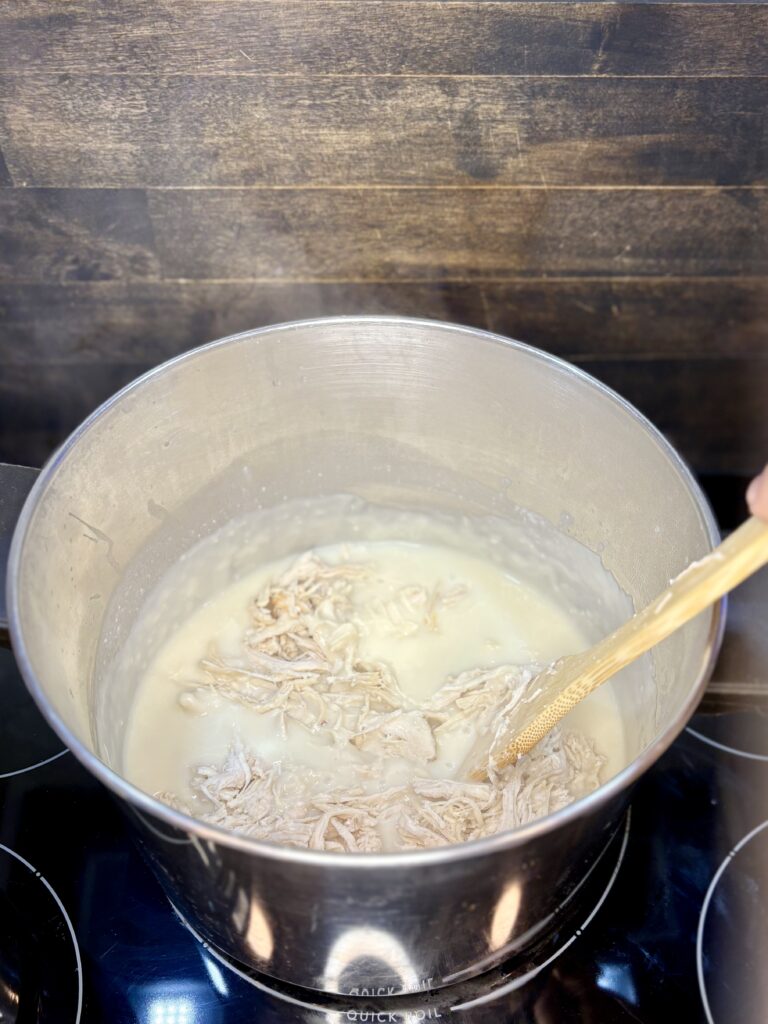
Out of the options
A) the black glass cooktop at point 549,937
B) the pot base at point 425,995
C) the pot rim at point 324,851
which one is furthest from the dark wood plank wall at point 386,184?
the pot base at point 425,995

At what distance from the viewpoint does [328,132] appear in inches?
44.1

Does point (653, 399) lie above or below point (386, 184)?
below

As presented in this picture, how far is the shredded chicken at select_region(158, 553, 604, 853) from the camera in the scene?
3.21 feet

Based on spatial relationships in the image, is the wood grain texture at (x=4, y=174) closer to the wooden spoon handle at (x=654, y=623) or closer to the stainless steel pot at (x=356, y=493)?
the stainless steel pot at (x=356, y=493)

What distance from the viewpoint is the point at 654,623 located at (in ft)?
2.62

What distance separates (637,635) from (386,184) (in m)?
0.65

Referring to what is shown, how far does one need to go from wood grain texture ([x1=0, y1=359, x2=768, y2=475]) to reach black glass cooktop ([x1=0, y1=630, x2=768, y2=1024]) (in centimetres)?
54

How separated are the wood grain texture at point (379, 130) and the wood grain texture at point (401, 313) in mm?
165

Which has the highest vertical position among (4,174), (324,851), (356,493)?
(4,174)

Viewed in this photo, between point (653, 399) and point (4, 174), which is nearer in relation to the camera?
point (4, 174)

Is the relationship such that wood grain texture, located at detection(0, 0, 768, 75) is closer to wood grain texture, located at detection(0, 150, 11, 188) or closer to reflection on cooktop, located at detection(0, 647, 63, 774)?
wood grain texture, located at detection(0, 150, 11, 188)

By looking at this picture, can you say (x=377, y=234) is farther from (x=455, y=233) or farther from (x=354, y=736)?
(x=354, y=736)

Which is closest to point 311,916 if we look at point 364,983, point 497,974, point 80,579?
point 364,983

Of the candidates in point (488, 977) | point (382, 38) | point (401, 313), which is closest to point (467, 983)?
point (488, 977)
